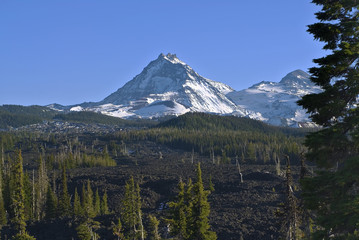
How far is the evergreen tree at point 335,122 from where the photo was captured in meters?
12.3

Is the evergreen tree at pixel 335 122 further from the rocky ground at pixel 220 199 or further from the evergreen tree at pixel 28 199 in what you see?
the evergreen tree at pixel 28 199

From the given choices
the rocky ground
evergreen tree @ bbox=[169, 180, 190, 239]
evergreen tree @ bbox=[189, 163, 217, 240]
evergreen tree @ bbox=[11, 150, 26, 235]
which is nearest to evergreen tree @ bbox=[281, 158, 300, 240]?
the rocky ground

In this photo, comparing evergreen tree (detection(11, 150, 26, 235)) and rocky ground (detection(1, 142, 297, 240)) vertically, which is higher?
evergreen tree (detection(11, 150, 26, 235))

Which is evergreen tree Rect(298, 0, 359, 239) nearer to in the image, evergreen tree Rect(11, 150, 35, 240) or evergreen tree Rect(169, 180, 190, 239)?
evergreen tree Rect(169, 180, 190, 239)

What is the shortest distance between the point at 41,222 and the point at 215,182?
46.6m

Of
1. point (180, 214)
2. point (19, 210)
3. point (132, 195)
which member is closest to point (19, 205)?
point (19, 210)

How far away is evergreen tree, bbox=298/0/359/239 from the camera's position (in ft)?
40.3

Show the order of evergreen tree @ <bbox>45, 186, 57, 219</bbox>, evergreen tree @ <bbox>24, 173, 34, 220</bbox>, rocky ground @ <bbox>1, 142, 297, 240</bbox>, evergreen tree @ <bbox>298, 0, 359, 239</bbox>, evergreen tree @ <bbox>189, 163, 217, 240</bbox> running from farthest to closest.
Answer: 1. evergreen tree @ <bbox>45, 186, 57, 219</bbox>
2. evergreen tree @ <bbox>24, 173, 34, 220</bbox>
3. rocky ground @ <bbox>1, 142, 297, 240</bbox>
4. evergreen tree @ <bbox>189, 163, 217, 240</bbox>
5. evergreen tree @ <bbox>298, 0, 359, 239</bbox>

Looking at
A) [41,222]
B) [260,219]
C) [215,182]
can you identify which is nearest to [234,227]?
[260,219]

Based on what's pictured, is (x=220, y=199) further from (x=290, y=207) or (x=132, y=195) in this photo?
(x=290, y=207)

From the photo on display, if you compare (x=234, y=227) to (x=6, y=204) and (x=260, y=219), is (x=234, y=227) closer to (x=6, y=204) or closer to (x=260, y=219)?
(x=260, y=219)

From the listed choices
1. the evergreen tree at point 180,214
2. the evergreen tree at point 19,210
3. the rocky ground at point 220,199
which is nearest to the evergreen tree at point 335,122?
the rocky ground at point 220,199

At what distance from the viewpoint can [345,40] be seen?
13.6 metres

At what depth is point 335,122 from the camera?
44.4ft
